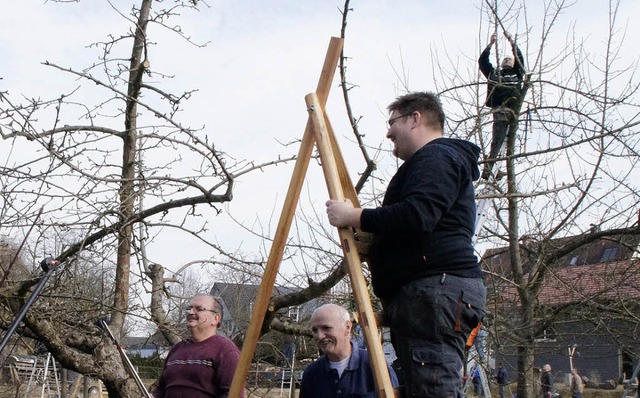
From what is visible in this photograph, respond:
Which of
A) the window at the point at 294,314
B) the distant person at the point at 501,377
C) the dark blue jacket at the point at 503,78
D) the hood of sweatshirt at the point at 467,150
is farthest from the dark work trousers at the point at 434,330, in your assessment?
the distant person at the point at 501,377

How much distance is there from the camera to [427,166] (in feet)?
9.59

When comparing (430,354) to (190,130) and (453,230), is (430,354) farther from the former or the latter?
(190,130)

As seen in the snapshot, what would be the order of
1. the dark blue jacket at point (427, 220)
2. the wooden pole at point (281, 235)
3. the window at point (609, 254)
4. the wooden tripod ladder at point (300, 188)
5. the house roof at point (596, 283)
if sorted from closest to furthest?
the dark blue jacket at point (427, 220), the wooden tripod ladder at point (300, 188), the wooden pole at point (281, 235), the house roof at point (596, 283), the window at point (609, 254)

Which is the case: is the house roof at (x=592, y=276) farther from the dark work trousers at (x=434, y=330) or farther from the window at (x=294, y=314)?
the dark work trousers at (x=434, y=330)

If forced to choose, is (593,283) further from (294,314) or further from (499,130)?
(294,314)

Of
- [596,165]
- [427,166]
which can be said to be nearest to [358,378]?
[427,166]

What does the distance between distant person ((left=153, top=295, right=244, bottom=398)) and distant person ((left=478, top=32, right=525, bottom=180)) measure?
437cm

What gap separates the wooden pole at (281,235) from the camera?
3.31 metres

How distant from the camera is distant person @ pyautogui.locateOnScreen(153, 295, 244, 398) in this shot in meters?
4.57

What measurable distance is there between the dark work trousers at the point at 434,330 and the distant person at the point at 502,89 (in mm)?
5498

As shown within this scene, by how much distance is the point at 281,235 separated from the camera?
334 centimetres

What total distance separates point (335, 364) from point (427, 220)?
1.92 metres

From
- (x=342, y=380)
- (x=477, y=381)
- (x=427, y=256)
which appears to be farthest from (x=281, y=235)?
(x=477, y=381)

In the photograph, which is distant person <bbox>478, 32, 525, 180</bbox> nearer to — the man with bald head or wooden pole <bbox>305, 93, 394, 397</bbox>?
the man with bald head
